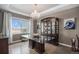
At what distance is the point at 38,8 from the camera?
168cm

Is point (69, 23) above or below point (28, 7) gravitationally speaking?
below

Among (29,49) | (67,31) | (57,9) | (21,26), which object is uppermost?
(57,9)

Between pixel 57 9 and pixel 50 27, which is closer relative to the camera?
pixel 57 9

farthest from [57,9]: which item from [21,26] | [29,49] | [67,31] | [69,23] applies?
[29,49]

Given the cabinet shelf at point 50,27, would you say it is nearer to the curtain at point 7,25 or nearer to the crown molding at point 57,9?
the crown molding at point 57,9

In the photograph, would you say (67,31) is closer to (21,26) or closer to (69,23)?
(69,23)

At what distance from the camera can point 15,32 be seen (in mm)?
1741

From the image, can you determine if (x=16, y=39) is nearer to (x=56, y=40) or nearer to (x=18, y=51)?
(x=18, y=51)

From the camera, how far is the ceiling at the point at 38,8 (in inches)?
63.9

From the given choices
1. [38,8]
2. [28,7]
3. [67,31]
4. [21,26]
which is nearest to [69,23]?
[67,31]

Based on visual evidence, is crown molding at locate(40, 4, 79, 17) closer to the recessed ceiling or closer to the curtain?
the recessed ceiling

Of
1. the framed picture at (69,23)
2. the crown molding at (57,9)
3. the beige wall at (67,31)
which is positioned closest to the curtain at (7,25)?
the crown molding at (57,9)
